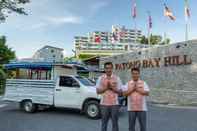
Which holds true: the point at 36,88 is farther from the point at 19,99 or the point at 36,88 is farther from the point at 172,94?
the point at 172,94

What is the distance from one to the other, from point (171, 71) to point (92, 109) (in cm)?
1129

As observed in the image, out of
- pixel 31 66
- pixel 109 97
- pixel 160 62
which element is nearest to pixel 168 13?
pixel 160 62

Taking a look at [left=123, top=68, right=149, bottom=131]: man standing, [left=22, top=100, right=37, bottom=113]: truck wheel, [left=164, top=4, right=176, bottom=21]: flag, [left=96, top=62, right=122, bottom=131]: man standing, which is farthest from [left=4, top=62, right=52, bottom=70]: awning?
[left=164, top=4, right=176, bottom=21]: flag

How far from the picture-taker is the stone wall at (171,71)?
870 inches

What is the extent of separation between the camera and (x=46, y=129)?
11.3 m

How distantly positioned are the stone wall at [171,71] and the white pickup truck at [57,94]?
926 centimetres

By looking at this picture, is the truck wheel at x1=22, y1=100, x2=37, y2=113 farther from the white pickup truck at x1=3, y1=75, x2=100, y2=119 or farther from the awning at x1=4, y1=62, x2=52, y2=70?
the awning at x1=4, y1=62, x2=52, y2=70

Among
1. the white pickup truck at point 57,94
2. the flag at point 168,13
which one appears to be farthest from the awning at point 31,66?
the flag at point 168,13

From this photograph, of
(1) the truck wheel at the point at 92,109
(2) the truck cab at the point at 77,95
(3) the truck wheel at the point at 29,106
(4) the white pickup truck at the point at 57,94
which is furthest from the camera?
(3) the truck wheel at the point at 29,106

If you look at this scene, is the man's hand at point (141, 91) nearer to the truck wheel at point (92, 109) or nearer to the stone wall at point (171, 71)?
the truck wheel at point (92, 109)

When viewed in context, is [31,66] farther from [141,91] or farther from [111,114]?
[141,91]

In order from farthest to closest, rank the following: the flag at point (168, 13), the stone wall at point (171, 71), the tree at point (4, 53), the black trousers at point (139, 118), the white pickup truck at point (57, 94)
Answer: the tree at point (4, 53), the flag at point (168, 13), the stone wall at point (171, 71), the white pickup truck at point (57, 94), the black trousers at point (139, 118)

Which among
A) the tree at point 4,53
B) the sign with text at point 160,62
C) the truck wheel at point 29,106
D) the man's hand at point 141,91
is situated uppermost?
the tree at point 4,53

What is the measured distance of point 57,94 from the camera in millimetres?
14898
